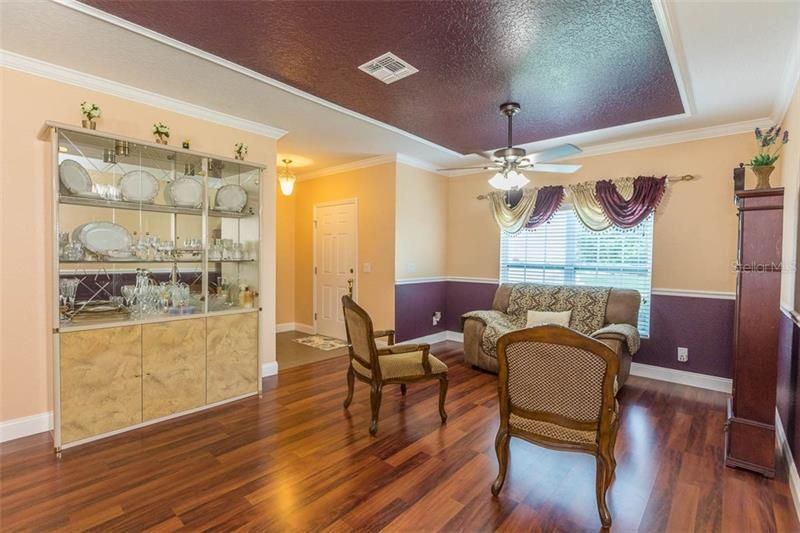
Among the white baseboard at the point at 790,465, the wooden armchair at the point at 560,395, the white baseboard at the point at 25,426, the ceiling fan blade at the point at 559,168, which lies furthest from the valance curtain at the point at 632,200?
the white baseboard at the point at 25,426

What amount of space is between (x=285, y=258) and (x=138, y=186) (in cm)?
358

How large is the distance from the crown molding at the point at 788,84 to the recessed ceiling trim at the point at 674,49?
556mm

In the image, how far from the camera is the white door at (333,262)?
19.2 feet

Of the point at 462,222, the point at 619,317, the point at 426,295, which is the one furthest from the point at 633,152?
the point at 426,295

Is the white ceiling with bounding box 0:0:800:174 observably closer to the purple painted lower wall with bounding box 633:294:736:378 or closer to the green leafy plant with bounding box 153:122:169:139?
the green leafy plant with bounding box 153:122:169:139

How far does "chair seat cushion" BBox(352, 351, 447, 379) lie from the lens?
3.10m

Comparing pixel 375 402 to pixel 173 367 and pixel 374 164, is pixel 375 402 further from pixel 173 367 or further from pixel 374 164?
pixel 374 164

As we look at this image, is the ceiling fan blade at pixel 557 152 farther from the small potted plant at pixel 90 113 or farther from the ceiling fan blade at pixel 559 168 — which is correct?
the small potted plant at pixel 90 113

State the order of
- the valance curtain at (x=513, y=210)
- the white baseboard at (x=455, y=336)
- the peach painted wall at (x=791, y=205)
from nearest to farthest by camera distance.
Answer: the peach painted wall at (x=791, y=205)
the valance curtain at (x=513, y=210)
the white baseboard at (x=455, y=336)

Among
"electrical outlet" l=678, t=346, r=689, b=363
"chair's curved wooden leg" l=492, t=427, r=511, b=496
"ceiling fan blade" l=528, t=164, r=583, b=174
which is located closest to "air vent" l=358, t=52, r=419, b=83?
"ceiling fan blade" l=528, t=164, r=583, b=174

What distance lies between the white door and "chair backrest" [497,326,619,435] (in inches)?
153

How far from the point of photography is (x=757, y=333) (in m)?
2.51

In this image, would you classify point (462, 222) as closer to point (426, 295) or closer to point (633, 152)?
point (426, 295)

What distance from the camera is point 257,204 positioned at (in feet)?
12.5
